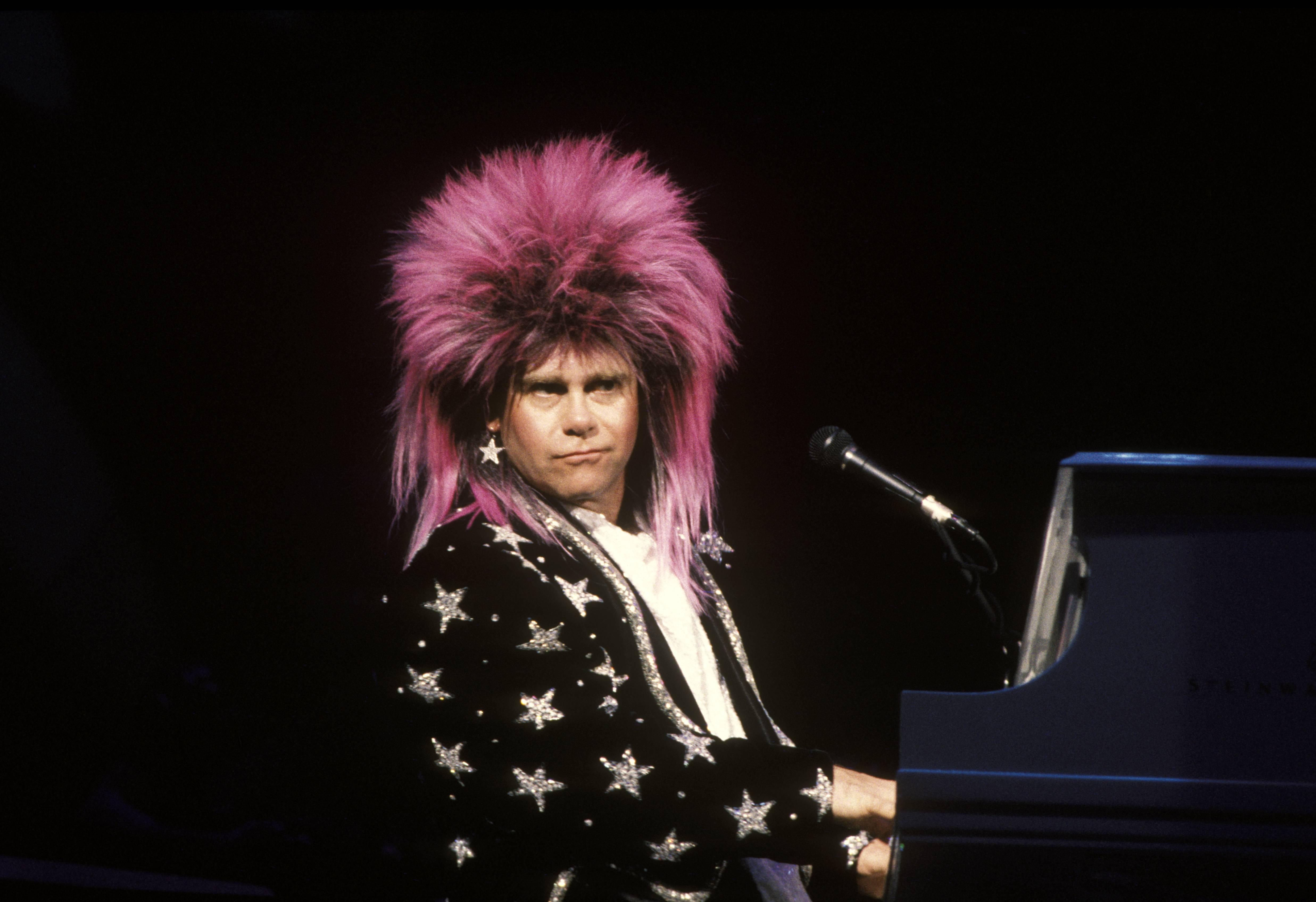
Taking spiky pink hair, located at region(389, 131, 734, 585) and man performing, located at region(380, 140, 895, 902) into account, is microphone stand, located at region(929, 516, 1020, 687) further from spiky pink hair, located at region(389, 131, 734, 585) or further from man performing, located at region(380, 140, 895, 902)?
spiky pink hair, located at region(389, 131, 734, 585)

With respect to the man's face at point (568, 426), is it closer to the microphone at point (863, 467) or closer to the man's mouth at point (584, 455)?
the man's mouth at point (584, 455)

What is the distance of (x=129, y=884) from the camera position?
1.78 metres

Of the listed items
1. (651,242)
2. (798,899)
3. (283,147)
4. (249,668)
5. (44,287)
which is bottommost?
(798,899)

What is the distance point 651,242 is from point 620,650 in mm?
785

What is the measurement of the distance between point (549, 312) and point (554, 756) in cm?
79

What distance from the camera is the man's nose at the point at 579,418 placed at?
1.82 meters

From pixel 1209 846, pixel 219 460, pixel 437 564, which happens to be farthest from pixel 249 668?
pixel 1209 846

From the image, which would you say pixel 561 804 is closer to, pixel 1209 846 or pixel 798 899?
pixel 798 899

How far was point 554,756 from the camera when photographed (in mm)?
1495

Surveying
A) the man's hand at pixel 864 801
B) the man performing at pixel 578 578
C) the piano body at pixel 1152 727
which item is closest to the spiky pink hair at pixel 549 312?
the man performing at pixel 578 578

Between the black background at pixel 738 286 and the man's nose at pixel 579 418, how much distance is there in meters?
0.38

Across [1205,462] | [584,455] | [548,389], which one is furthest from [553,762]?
[1205,462]

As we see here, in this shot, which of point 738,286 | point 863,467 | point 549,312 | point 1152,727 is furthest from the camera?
point 738,286

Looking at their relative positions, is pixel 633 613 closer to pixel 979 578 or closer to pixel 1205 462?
pixel 979 578
